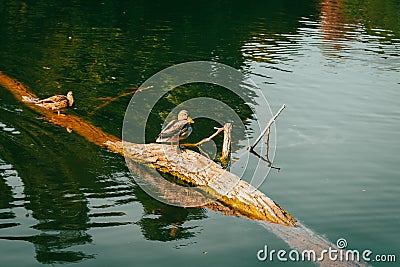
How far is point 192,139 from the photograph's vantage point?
18188 mm

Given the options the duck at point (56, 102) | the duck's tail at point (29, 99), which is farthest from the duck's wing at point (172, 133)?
the duck's tail at point (29, 99)

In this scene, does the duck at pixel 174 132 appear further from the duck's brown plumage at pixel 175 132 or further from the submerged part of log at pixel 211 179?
the submerged part of log at pixel 211 179

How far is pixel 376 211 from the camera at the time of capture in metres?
13.8

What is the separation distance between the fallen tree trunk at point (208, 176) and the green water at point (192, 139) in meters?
0.37

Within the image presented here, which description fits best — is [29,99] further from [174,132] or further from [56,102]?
[174,132]

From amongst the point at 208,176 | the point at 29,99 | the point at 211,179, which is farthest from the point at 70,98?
the point at 211,179

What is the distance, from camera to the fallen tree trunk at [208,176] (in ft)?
41.8

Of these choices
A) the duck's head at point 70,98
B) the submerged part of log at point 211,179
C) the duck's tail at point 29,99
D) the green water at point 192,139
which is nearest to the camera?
the green water at point 192,139

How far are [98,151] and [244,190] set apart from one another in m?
5.36

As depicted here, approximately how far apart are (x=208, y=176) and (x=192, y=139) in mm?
4323

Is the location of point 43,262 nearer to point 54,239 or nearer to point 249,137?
point 54,239

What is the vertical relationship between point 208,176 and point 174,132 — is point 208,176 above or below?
below

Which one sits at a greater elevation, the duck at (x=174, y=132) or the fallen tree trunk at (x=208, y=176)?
the duck at (x=174, y=132)

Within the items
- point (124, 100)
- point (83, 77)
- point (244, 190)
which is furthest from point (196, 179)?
point (83, 77)
